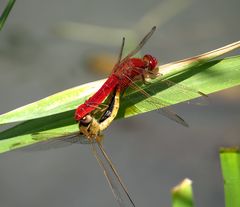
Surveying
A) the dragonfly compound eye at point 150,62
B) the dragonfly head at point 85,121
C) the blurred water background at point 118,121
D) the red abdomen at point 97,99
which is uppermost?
the dragonfly compound eye at point 150,62

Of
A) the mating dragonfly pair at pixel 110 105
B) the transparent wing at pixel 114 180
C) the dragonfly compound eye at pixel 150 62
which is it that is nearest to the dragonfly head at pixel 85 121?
the mating dragonfly pair at pixel 110 105

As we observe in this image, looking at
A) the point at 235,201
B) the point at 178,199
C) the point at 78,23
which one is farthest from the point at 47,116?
the point at 78,23

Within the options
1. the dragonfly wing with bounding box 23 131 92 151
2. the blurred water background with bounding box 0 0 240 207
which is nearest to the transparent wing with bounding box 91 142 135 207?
the dragonfly wing with bounding box 23 131 92 151

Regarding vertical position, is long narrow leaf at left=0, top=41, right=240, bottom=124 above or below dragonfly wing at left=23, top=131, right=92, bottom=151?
above

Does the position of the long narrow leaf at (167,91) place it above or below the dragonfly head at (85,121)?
above

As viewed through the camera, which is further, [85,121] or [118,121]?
[118,121]

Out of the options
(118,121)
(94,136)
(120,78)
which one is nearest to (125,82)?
(120,78)

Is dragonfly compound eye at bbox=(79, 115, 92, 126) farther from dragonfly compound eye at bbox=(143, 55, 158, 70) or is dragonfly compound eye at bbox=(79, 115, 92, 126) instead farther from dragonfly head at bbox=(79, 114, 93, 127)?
dragonfly compound eye at bbox=(143, 55, 158, 70)

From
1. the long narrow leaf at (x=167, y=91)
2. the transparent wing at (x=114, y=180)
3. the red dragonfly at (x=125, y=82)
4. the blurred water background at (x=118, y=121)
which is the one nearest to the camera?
the long narrow leaf at (x=167, y=91)

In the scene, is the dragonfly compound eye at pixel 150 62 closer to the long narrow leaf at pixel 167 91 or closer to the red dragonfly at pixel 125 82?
the red dragonfly at pixel 125 82

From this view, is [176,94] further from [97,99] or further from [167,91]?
[97,99]
